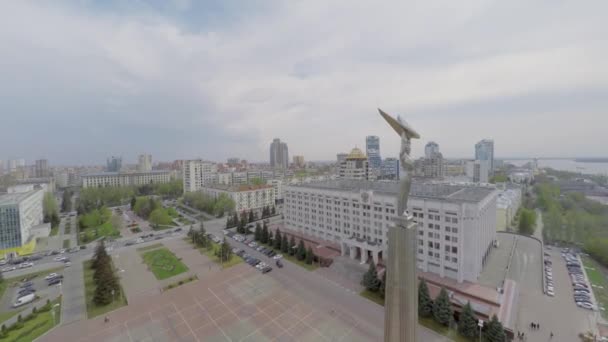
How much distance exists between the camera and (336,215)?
33.4 metres

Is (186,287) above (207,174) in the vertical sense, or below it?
below

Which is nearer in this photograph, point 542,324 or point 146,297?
point 542,324

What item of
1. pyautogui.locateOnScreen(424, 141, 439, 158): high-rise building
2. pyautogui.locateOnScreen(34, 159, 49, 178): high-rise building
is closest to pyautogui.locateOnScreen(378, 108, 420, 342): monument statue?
pyautogui.locateOnScreen(424, 141, 439, 158): high-rise building

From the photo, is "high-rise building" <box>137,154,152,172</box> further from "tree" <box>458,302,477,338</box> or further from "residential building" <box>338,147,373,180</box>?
"tree" <box>458,302,477,338</box>

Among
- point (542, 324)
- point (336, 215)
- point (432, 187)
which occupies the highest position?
point (432, 187)

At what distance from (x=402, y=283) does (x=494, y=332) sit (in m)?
13.3

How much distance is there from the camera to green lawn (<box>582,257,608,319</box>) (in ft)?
69.2

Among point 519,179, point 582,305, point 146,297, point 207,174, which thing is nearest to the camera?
point 582,305

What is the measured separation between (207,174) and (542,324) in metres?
78.4

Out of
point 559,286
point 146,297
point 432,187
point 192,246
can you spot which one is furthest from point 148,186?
point 559,286

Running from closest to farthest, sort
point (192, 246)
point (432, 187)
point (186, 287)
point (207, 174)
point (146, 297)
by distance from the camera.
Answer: point (146, 297)
point (186, 287)
point (432, 187)
point (192, 246)
point (207, 174)

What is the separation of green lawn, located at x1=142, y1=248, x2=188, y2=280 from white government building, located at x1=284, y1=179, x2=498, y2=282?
56.7 ft

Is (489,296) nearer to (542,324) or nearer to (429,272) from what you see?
(542,324)

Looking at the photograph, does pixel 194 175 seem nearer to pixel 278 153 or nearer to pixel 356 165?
pixel 356 165
